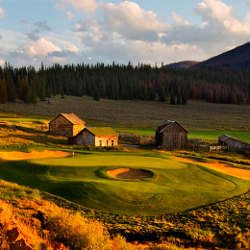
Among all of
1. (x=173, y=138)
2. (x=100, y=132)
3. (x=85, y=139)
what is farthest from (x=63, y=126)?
(x=173, y=138)

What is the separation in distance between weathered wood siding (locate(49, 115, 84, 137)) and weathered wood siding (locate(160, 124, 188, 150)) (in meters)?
17.4

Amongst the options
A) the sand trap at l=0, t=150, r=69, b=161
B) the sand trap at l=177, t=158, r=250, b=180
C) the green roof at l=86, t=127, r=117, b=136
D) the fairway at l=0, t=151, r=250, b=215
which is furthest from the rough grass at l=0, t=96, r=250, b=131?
the fairway at l=0, t=151, r=250, b=215

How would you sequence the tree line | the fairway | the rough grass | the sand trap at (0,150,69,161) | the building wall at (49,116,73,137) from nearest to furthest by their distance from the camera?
the fairway, the sand trap at (0,150,69,161), the building wall at (49,116,73,137), the rough grass, the tree line

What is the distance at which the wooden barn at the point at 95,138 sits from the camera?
6625 cm

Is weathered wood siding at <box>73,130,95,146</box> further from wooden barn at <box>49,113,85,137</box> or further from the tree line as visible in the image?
the tree line

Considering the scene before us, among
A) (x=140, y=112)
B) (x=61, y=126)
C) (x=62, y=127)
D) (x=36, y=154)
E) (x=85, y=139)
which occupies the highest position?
(x=140, y=112)

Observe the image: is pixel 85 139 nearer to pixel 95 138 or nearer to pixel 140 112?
pixel 95 138

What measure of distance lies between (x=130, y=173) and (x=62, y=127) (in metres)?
41.0

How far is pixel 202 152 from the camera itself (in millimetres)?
62625

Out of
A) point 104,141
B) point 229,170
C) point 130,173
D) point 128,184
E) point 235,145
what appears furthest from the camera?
point 104,141

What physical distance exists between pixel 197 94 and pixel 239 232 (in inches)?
6987

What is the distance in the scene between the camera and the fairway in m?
29.0

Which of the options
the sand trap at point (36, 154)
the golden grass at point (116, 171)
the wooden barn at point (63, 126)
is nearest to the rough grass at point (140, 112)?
the wooden barn at point (63, 126)

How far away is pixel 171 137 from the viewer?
68438mm
